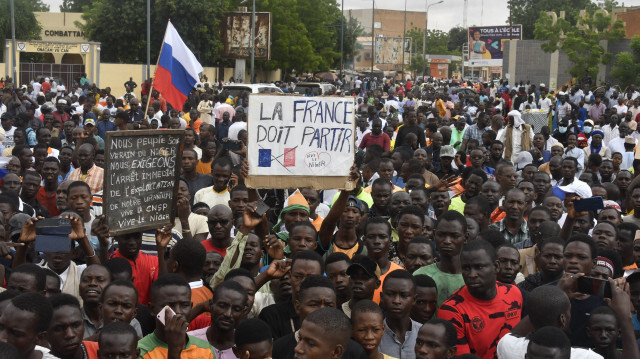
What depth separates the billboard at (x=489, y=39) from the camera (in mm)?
61219

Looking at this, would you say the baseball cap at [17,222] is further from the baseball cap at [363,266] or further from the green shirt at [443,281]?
the green shirt at [443,281]

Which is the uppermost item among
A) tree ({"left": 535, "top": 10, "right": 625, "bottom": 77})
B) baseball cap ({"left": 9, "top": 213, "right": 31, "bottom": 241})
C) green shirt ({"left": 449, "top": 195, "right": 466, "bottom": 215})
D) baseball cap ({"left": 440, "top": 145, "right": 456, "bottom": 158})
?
tree ({"left": 535, "top": 10, "right": 625, "bottom": 77})

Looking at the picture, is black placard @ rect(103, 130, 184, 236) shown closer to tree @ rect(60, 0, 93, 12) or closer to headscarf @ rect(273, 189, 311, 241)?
headscarf @ rect(273, 189, 311, 241)

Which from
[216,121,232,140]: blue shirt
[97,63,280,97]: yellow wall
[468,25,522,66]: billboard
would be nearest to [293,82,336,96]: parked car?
[97,63,280,97]: yellow wall

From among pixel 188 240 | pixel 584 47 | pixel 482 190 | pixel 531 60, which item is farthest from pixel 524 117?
pixel 531 60

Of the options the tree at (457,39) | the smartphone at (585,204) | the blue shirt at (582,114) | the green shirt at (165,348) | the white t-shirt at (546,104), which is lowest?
the green shirt at (165,348)

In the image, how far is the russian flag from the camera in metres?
12.1

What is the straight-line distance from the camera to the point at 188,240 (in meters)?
6.10

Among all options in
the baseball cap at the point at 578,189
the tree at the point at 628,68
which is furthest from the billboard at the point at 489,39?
the baseball cap at the point at 578,189

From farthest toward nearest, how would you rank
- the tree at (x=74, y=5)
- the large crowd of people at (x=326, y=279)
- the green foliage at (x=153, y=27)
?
the tree at (x=74, y=5), the green foliage at (x=153, y=27), the large crowd of people at (x=326, y=279)

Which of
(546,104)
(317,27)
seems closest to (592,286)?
(546,104)

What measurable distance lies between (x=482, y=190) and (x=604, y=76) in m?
33.1

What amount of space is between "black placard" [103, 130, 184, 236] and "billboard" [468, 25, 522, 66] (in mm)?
56058

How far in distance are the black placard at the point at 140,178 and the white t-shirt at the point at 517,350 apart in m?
2.94
